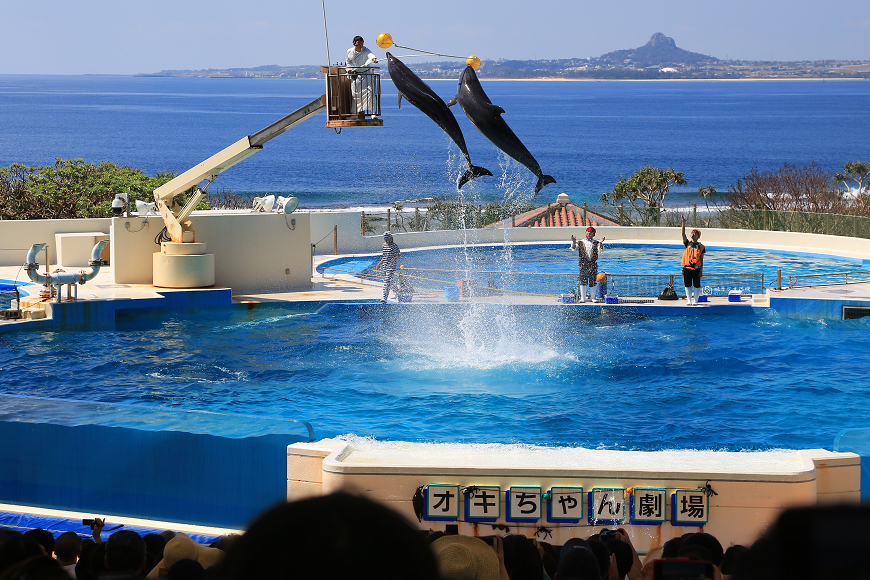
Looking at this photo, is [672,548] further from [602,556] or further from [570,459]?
[570,459]

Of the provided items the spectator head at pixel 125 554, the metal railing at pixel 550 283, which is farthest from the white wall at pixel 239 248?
the spectator head at pixel 125 554

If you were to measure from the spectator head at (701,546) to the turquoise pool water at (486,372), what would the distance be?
266 inches

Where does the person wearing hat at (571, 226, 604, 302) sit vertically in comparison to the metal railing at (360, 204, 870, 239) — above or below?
below

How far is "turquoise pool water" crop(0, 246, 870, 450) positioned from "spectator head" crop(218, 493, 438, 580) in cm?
957

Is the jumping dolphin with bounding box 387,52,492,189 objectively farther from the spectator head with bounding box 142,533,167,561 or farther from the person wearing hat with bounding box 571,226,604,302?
the spectator head with bounding box 142,533,167,561

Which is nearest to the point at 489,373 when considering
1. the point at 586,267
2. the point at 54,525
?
the point at 586,267

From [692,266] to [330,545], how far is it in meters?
16.5

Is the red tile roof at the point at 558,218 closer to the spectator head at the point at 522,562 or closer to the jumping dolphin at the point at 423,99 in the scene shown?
the jumping dolphin at the point at 423,99

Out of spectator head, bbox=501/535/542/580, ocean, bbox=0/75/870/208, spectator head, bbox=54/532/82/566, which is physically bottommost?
spectator head, bbox=54/532/82/566

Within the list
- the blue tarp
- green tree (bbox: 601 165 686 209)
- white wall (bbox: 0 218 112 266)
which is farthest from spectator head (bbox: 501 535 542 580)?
green tree (bbox: 601 165 686 209)

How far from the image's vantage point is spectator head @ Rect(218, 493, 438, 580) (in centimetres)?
98

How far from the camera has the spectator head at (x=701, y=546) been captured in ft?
10.1

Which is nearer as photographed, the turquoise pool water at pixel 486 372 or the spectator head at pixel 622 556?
the spectator head at pixel 622 556

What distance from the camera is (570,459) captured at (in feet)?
23.9
